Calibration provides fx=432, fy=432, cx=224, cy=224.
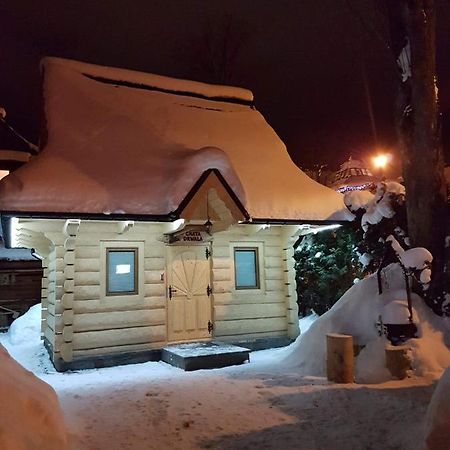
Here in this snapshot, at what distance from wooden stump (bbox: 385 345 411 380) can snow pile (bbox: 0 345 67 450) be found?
16.6 ft

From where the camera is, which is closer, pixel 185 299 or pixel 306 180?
pixel 185 299

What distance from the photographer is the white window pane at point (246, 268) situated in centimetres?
1130

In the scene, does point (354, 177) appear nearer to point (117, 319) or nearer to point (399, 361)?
point (399, 361)

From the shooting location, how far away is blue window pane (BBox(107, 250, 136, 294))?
32.6 ft

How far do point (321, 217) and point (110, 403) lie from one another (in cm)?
676

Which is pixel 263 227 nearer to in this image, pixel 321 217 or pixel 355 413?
pixel 321 217

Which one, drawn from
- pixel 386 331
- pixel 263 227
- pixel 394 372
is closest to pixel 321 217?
pixel 263 227

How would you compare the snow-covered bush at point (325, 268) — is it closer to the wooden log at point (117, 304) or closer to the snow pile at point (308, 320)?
the snow pile at point (308, 320)

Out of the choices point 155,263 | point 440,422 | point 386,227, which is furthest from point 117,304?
point 440,422

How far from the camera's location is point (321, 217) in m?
11.0

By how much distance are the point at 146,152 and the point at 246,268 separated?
3.97 m

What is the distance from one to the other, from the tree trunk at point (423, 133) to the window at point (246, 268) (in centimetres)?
406

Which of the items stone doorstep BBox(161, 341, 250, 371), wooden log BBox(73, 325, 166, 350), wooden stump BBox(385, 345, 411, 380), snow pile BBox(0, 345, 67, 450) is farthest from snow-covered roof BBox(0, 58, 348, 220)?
snow pile BBox(0, 345, 67, 450)

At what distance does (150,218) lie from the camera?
923cm
